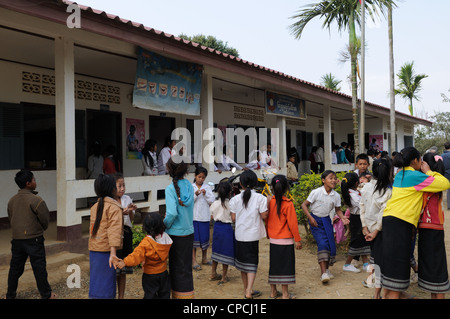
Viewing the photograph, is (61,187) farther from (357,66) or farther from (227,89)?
(357,66)

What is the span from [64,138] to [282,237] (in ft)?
10.8

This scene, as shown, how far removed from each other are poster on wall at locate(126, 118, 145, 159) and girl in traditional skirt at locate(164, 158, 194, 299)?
18.1 ft

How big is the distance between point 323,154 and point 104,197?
39.7 ft

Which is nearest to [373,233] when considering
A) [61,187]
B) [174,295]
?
[174,295]

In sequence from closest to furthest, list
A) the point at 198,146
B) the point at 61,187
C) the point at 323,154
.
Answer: the point at 61,187
the point at 198,146
the point at 323,154

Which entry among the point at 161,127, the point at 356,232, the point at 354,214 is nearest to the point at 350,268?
the point at 356,232

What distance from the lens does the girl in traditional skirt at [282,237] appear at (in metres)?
4.26

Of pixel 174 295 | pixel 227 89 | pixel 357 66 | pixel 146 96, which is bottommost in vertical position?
pixel 174 295

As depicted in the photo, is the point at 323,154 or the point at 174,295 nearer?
the point at 174,295

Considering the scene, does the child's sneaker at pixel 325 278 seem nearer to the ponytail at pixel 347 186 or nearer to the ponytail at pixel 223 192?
the ponytail at pixel 347 186

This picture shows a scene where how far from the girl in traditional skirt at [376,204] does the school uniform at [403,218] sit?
379mm

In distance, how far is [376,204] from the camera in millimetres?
4129

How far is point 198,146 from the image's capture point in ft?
29.0
